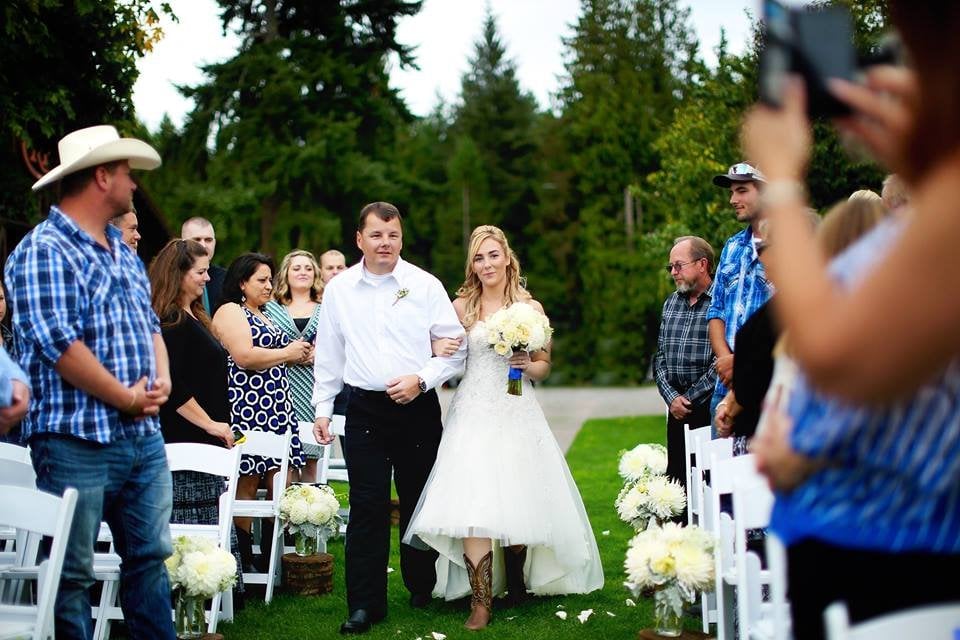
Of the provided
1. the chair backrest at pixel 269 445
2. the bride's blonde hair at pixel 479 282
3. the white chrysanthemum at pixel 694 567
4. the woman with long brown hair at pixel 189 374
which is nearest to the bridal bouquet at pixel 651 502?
the bride's blonde hair at pixel 479 282

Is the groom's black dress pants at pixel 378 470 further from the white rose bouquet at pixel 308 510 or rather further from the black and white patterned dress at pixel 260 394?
the black and white patterned dress at pixel 260 394

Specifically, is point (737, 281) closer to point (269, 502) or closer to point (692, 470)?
point (692, 470)

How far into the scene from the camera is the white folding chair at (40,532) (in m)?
3.88

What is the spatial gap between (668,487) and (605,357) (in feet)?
109

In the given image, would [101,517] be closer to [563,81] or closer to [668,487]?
[668,487]

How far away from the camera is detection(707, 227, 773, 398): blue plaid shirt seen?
6.49 metres

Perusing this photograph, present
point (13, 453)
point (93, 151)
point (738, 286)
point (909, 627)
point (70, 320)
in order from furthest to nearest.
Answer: point (738, 286), point (13, 453), point (93, 151), point (70, 320), point (909, 627)

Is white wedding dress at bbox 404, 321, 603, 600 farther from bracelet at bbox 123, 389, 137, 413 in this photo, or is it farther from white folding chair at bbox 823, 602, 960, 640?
white folding chair at bbox 823, 602, 960, 640

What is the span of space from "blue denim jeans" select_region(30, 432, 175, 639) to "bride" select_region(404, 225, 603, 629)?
88.5 inches

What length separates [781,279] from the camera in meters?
2.14

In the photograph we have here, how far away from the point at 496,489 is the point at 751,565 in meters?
2.75

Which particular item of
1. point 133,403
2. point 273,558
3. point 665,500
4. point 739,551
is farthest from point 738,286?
point 133,403

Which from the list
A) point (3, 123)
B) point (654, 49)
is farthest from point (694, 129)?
point (654, 49)

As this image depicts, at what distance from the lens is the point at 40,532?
404cm
